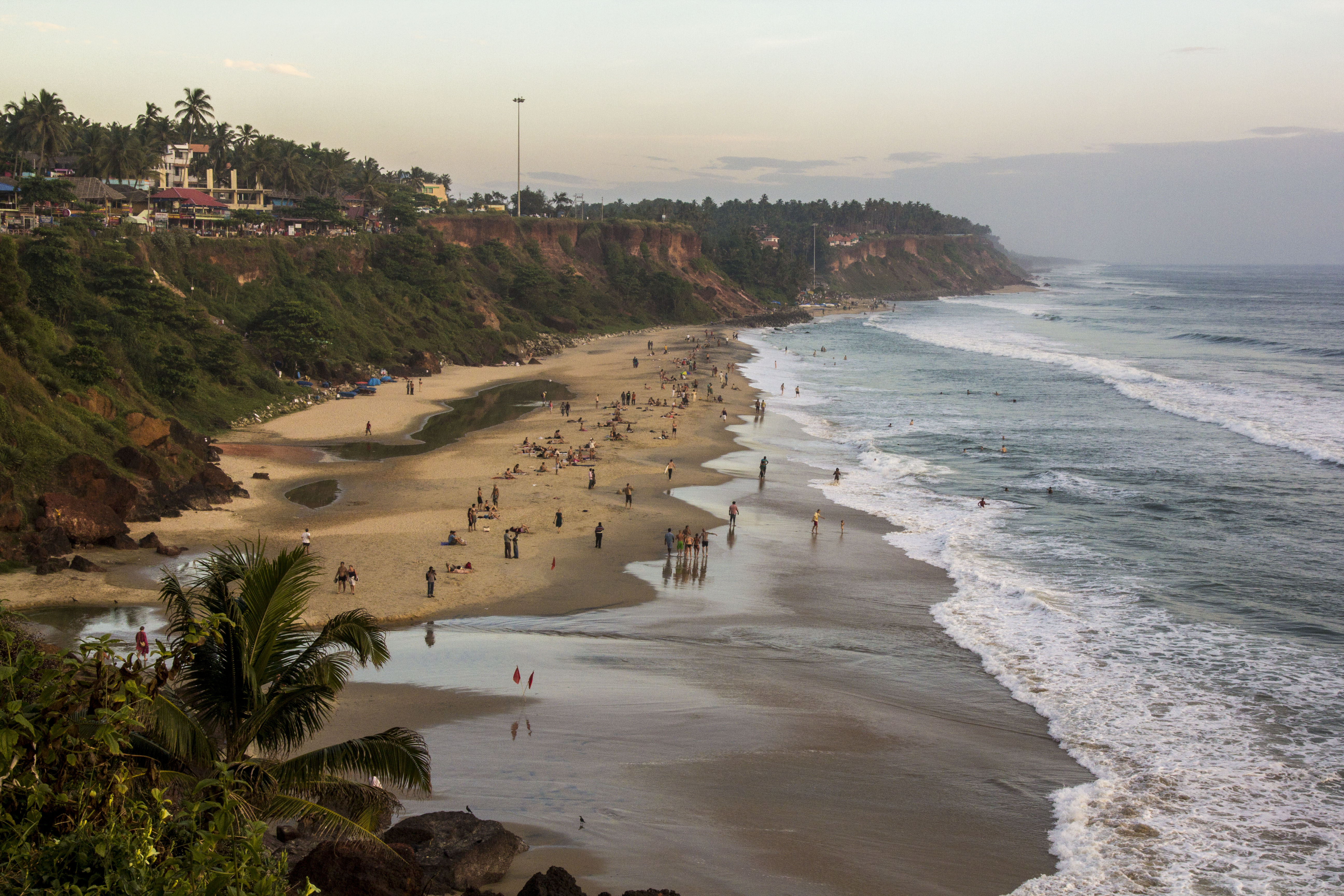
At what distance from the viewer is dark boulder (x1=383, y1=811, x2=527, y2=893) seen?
40.4 feet

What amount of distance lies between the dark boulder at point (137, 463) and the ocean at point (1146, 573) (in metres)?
23.8

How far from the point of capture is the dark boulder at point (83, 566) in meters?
25.1

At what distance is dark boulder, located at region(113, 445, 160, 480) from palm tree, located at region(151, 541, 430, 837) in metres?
25.3

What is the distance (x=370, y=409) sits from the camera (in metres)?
55.1

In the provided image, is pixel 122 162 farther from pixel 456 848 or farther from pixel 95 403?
pixel 456 848

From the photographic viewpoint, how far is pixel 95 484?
2936 centimetres

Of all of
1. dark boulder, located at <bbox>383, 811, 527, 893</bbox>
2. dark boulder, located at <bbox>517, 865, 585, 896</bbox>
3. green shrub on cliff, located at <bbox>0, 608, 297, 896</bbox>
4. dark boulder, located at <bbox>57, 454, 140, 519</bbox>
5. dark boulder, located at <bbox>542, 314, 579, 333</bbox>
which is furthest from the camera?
dark boulder, located at <bbox>542, 314, 579, 333</bbox>

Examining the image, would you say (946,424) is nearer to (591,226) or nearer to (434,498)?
(434,498)

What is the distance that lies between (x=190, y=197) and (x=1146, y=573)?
7521 cm

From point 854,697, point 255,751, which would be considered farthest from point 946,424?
point 255,751

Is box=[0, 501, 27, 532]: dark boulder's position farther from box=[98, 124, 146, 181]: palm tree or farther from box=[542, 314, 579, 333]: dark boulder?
box=[542, 314, 579, 333]: dark boulder

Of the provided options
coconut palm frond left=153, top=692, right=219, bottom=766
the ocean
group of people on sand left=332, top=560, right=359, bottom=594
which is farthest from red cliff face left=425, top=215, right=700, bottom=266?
coconut palm frond left=153, top=692, right=219, bottom=766

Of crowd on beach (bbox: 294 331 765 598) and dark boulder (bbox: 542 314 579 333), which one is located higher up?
dark boulder (bbox: 542 314 579 333)

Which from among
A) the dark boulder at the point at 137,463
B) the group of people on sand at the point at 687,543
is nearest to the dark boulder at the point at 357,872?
the group of people on sand at the point at 687,543
